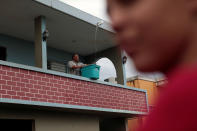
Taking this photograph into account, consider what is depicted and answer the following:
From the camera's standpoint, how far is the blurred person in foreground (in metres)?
0.54

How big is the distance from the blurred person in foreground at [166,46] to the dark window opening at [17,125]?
948cm

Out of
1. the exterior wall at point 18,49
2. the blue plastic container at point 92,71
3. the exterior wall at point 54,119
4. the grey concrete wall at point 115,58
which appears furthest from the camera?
the grey concrete wall at point 115,58

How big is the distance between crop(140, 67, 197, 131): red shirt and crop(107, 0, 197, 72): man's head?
0.06m

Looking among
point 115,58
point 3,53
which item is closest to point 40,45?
point 3,53

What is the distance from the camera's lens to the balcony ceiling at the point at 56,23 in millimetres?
9945

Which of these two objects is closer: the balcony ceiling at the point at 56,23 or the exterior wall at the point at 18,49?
the balcony ceiling at the point at 56,23

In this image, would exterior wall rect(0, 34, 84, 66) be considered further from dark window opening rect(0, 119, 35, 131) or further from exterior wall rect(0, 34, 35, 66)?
dark window opening rect(0, 119, 35, 131)

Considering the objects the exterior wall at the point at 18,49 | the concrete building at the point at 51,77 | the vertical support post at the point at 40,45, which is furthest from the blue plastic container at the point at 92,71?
the exterior wall at the point at 18,49

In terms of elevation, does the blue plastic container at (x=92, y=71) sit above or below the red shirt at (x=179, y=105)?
above

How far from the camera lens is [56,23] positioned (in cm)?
1123

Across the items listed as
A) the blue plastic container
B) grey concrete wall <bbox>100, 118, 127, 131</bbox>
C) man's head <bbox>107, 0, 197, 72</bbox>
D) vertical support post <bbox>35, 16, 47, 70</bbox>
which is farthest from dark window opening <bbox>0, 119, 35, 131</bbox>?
man's head <bbox>107, 0, 197, 72</bbox>

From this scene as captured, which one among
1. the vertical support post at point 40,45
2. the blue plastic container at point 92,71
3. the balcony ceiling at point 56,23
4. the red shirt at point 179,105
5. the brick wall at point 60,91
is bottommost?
the red shirt at point 179,105

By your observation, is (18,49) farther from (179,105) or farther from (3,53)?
(179,105)

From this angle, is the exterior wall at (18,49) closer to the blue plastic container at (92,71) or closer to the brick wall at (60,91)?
the blue plastic container at (92,71)
